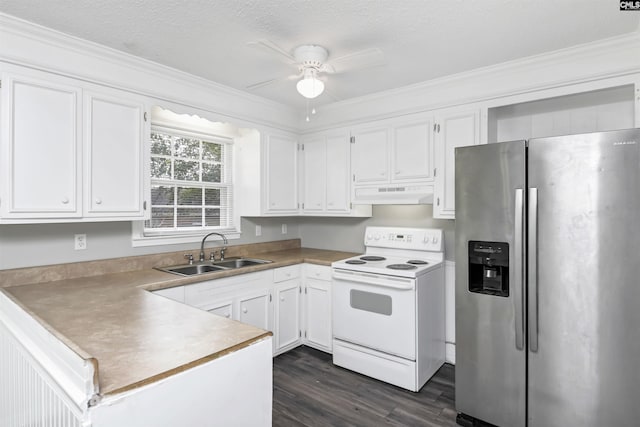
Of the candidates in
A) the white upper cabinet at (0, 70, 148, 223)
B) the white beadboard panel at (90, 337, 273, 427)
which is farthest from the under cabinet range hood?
the white beadboard panel at (90, 337, 273, 427)

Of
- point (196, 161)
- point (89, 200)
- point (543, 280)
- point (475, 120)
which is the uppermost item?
point (475, 120)

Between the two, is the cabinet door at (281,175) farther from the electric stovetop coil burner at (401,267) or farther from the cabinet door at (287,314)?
the electric stovetop coil burner at (401,267)

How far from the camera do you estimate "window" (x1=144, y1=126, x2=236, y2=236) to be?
119 inches

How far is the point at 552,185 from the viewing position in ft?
6.31

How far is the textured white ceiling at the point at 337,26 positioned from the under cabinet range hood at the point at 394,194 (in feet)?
3.18

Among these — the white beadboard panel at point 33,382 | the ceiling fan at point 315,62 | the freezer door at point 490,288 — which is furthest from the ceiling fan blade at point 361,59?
the white beadboard panel at point 33,382

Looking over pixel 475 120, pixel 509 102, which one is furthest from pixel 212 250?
pixel 509 102

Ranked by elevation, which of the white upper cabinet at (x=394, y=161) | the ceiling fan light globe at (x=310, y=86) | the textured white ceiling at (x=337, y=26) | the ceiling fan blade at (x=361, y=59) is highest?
the textured white ceiling at (x=337, y=26)

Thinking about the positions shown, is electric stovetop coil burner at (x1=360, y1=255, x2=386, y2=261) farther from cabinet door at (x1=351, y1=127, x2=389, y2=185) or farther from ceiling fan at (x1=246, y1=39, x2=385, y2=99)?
ceiling fan at (x1=246, y1=39, x2=385, y2=99)

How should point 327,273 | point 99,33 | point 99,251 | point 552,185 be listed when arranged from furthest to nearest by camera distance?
point 327,273
point 99,251
point 99,33
point 552,185

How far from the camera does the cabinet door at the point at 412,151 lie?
2951 mm

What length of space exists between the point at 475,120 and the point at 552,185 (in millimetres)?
982

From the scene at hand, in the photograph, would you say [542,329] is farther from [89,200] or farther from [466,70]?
[89,200]

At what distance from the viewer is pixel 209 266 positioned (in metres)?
3.09
